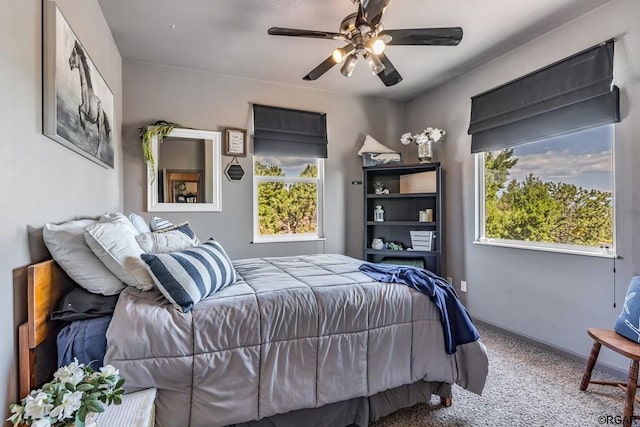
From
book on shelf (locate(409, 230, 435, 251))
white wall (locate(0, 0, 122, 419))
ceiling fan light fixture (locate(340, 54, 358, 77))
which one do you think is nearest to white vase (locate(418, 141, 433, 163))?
book on shelf (locate(409, 230, 435, 251))

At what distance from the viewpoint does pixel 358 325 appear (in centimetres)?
170

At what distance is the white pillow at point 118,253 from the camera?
1.44 meters

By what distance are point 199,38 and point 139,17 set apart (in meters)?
0.47

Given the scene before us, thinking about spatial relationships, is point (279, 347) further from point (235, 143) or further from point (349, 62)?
point (235, 143)

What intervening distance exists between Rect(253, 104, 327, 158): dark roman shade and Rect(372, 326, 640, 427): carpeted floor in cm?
285

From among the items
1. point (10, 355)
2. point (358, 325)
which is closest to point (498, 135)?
point (358, 325)

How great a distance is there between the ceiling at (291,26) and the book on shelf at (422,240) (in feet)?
5.94

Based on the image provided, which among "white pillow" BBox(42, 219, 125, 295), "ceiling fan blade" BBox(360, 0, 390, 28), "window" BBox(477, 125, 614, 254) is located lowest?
"white pillow" BBox(42, 219, 125, 295)

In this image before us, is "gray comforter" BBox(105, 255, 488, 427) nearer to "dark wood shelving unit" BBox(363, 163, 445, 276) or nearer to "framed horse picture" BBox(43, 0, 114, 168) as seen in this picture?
"framed horse picture" BBox(43, 0, 114, 168)

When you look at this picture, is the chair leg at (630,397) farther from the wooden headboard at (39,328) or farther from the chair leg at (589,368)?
the wooden headboard at (39,328)

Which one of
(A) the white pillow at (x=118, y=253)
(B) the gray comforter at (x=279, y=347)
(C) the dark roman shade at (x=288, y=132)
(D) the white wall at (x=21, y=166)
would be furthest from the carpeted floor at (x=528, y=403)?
(C) the dark roman shade at (x=288, y=132)

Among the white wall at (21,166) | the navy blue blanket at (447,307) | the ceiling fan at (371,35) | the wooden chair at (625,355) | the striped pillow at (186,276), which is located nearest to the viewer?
the white wall at (21,166)

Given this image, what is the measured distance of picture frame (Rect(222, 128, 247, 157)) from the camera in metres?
3.54

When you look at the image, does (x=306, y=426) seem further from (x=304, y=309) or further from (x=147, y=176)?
(x=147, y=176)
